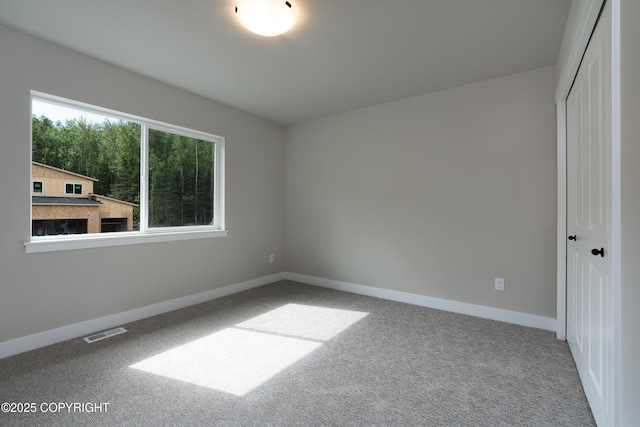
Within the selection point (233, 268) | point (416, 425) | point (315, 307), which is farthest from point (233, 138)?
point (416, 425)

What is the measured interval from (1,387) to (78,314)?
0.80 m

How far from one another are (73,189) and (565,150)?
4264 millimetres

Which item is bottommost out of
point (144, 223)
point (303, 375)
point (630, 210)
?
point (303, 375)

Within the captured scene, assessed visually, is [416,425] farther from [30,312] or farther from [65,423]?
[30,312]

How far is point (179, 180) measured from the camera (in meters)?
3.55

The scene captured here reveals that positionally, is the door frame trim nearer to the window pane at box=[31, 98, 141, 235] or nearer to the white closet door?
the white closet door

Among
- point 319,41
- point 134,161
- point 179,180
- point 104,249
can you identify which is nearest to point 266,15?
point 319,41

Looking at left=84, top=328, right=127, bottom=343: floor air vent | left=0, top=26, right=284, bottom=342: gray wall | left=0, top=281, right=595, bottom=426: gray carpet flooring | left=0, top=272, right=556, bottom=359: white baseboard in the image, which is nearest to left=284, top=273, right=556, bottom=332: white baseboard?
left=0, top=272, right=556, bottom=359: white baseboard

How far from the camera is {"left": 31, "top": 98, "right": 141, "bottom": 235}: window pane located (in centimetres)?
254

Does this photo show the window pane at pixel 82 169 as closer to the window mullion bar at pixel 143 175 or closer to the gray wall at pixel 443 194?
the window mullion bar at pixel 143 175

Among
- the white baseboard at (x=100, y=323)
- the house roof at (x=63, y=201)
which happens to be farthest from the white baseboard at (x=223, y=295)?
the house roof at (x=63, y=201)

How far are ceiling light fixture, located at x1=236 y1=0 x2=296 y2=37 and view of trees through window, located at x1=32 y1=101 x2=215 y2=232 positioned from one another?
178 centimetres

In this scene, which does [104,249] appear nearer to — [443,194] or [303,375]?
[303,375]

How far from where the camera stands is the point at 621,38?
1.01 meters
